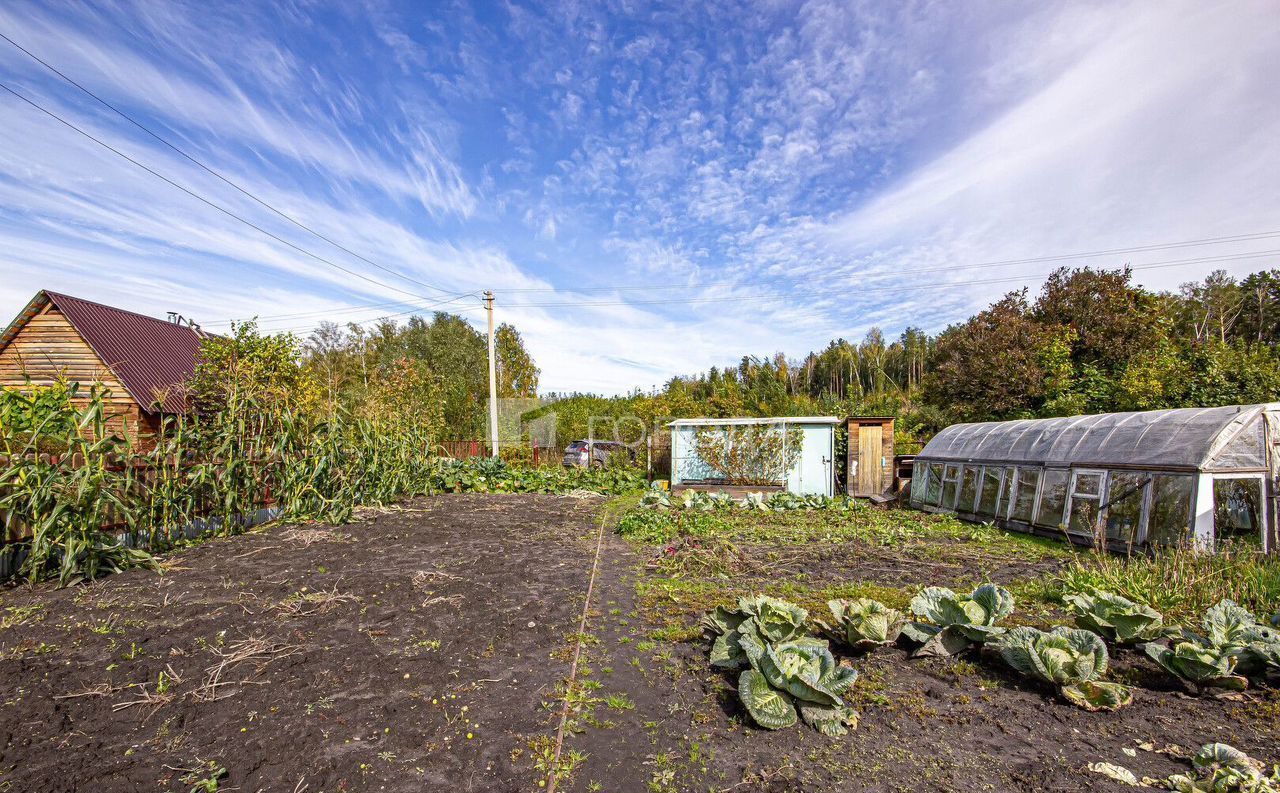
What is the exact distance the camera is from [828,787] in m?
2.43

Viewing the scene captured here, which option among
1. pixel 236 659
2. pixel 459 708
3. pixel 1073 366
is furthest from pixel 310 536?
pixel 1073 366

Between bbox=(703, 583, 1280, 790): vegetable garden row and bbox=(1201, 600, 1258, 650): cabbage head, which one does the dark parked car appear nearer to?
bbox=(703, 583, 1280, 790): vegetable garden row

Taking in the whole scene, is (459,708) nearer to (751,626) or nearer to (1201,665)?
(751,626)

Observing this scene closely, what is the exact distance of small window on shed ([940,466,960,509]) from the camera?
11.5 metres

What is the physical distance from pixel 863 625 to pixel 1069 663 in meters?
1.14

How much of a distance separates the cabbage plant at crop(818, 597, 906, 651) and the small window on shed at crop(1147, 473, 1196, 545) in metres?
5.48

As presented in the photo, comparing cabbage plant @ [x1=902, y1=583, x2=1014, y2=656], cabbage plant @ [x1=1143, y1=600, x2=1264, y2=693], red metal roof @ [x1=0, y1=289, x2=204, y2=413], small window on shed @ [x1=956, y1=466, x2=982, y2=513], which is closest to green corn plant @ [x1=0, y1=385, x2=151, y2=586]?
cabbage plant @ [x1=902, y1=583, x2=1014, y2=656]

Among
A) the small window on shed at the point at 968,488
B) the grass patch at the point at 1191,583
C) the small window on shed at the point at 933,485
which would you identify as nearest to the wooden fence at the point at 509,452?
the small window on shed at the point at 933,485

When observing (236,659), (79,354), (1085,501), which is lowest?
(236,659)

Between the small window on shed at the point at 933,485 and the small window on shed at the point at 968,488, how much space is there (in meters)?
0.77

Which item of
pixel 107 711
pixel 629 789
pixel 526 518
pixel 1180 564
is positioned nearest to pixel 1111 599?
pixel 1180 564

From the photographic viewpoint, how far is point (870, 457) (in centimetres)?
1475

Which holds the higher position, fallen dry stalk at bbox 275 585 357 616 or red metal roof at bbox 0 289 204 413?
red metal roof at bbox 0 289 204 413

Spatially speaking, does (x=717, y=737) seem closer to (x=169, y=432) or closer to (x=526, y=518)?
(x=526, y=518)
